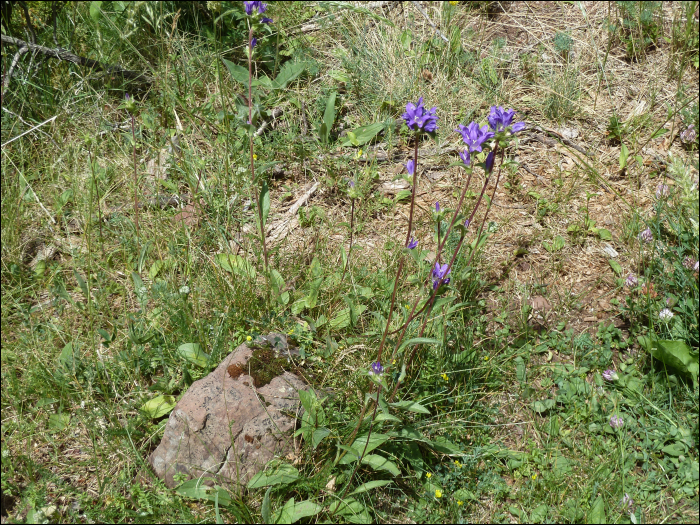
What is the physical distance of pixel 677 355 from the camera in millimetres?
2180

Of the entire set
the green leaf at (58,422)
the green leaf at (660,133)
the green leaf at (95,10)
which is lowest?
the green leaf at (58,422)

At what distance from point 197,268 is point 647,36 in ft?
10.1

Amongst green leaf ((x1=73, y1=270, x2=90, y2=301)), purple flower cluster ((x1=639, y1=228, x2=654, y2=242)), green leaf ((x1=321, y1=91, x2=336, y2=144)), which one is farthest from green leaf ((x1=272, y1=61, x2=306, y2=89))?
purple flower cluster ((x1=639, y1=228, x2=654, y2=242))

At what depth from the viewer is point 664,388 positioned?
2.21 metres

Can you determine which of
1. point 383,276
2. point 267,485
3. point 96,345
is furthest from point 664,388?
point 96,345

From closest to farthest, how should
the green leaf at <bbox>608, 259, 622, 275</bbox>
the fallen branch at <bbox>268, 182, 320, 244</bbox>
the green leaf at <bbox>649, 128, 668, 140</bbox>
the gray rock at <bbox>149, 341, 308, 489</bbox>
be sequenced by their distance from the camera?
the gray rock at <bbox>149, 341, 308, 489</bbox> < the green leaf at <bbox>608, 259, 622, 275</bbox> < the fallen branch at <bbox>268, 182, 320, 244</bbox> < the green leaf at <bbox>649, 128, 668, 140</bbox>

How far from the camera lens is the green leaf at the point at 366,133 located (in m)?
3.29

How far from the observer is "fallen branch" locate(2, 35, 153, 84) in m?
3.40

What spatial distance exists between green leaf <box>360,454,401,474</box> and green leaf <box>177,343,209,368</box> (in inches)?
30.9

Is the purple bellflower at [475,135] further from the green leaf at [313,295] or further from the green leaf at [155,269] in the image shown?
the green leaf at [155,269]

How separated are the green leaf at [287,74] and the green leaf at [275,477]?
91.6 inches

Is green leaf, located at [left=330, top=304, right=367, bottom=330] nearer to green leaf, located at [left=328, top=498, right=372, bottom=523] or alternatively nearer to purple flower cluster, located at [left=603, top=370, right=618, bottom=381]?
green leaf, located at [left=328, top=498, right=372, bottom=523]

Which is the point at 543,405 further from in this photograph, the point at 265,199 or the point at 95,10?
the point at 95,10

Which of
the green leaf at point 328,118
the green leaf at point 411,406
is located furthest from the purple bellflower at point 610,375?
the green leaf at point 328,118
